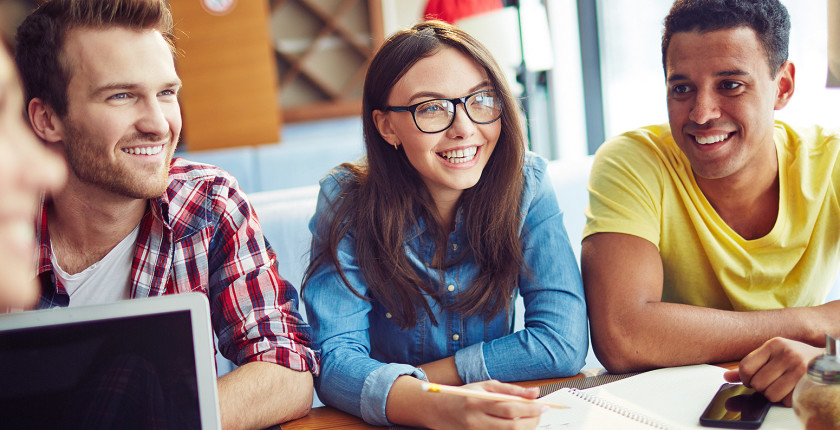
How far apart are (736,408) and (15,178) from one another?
0.89 metres

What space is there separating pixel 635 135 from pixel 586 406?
65 centimetres

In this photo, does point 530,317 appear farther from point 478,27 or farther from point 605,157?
point 478,27

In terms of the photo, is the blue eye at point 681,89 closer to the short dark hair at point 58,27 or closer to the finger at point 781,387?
the finger at point 781,387

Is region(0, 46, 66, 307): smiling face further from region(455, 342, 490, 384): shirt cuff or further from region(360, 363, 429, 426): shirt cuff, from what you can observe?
region(455, 342, 490, 384): shirt cuff

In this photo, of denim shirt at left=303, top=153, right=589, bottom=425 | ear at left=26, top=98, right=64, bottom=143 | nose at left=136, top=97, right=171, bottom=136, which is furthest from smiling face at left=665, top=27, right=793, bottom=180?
ear at left=26, top=98, right=64, bottom=143

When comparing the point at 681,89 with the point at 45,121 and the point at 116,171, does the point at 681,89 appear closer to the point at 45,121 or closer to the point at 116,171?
the point at 116,171

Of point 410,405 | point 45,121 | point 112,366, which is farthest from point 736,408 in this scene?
point 45,121

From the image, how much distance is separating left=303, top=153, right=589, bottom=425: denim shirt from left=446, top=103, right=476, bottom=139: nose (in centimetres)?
17

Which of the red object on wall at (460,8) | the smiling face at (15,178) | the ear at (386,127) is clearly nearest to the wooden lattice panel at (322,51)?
the red object on wall at (460,8)

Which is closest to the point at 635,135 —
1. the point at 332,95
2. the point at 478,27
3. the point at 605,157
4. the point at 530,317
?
the point at 605,157

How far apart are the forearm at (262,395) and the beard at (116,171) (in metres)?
0.34

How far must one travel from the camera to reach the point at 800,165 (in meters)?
1.33

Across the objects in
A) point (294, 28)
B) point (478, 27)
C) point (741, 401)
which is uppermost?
point (294, 28)

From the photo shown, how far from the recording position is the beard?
3.79 feet
